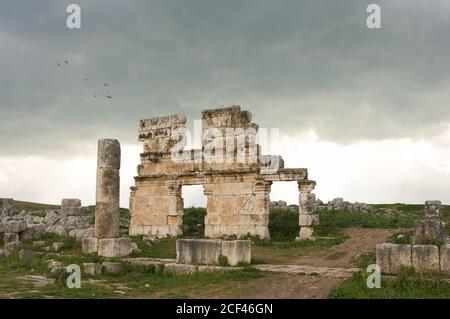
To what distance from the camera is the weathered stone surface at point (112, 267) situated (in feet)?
44.1

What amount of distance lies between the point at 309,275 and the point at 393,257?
6.72 feet

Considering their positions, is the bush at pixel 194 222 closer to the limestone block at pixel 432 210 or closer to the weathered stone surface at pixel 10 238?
the weathered stone surface at pixel 10 238

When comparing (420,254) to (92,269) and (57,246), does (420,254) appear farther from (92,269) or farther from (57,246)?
(57,246)

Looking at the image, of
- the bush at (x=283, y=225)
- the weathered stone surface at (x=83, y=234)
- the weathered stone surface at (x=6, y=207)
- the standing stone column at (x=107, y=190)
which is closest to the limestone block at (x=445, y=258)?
the standing stone column at (x=107, y=190)

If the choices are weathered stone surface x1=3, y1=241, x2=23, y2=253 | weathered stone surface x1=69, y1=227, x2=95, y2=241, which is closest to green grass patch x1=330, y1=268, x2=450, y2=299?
weathered stone surface x1=69, y1=227, x2=95, y2=241

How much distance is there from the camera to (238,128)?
2255cm

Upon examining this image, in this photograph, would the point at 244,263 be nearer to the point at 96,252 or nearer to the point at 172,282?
the point at 172,282

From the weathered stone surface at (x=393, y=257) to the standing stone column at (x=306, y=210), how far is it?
9.66 metres

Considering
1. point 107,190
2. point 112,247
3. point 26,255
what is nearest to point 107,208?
point 107,190

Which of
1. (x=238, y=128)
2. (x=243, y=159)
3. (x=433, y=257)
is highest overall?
(x=238, y=128)

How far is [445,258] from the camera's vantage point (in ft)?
33.9

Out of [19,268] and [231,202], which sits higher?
[231,202]
